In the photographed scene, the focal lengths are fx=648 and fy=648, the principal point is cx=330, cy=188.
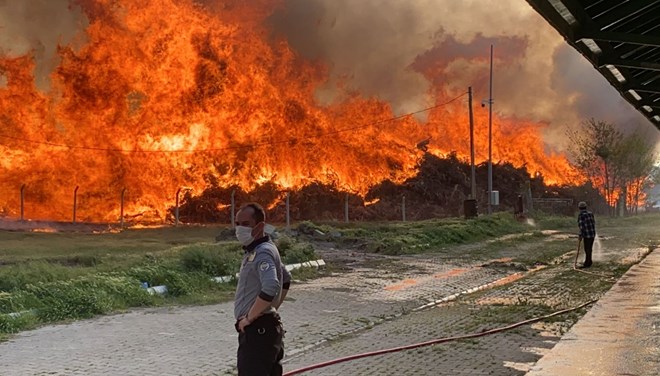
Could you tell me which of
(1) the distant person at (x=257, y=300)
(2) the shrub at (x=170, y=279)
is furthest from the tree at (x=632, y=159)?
(1) the distant person at (x=257, y=300)

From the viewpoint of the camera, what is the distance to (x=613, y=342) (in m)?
6.41

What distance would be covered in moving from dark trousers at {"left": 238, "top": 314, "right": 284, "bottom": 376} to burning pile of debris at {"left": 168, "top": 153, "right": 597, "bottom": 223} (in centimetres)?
2355

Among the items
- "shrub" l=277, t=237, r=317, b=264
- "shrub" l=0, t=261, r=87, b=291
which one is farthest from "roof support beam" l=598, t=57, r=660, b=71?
"shrub" l=277, t=237, r=317, b=264

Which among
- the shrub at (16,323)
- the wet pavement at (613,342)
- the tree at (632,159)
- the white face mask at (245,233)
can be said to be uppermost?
the tree at (632,159)

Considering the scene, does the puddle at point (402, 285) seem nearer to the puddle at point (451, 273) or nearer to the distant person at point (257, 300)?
the puddle at point (451, 273)

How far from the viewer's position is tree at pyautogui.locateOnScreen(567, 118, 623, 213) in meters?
47.1

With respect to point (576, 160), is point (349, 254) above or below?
below

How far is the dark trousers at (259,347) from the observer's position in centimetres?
437

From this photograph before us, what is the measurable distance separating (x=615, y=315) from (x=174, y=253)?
402 inches

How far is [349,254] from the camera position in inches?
837

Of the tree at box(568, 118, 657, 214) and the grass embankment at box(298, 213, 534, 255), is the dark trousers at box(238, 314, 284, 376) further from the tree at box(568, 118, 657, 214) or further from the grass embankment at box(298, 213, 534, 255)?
the tree at box(568, 118, 657, 214)

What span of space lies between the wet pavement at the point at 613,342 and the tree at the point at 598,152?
134 ft

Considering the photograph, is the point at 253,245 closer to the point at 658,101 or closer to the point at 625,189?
the point at 658,101

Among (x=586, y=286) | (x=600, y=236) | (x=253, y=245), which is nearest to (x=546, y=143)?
(x=600, y=236)
